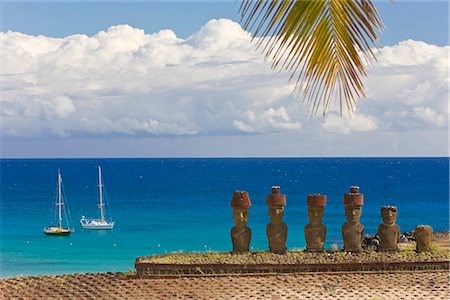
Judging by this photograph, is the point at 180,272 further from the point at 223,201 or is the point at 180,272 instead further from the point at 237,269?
the point at 223,201

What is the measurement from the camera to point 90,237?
182 feet

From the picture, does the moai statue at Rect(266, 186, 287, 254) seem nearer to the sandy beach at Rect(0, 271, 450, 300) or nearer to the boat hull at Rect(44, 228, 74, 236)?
the sandy beach at Rect(0, 271, 450, 300)

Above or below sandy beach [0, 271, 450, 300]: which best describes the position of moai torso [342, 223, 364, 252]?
above

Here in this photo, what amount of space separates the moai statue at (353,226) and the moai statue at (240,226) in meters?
1.93

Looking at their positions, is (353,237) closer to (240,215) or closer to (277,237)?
(277,237)

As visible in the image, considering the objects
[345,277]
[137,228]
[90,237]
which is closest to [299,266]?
[345,277]

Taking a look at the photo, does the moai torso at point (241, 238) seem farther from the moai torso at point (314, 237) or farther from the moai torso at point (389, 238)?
the moai torso at point (389, 238)

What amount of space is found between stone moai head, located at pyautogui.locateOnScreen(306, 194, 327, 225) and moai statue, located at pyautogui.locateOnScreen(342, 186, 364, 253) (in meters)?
0.49

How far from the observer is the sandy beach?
14.4m

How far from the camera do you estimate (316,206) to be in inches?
676

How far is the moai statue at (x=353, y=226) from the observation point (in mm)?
17109

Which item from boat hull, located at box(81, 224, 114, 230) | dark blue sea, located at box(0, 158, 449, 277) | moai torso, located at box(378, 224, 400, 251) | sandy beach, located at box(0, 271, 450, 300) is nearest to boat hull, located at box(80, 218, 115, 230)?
boat hull, located at box(81, 224, 114, 230)

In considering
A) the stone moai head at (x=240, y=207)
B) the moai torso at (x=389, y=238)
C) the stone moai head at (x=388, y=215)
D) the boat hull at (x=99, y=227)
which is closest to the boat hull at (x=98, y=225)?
the boat hull at (x=99, y=227)

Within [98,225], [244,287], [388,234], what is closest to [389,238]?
[388,234]
